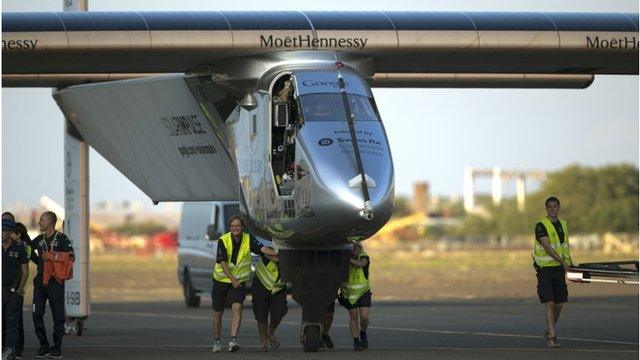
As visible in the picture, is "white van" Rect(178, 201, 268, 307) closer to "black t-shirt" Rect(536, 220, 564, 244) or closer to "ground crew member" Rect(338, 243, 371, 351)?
"ground crew member" Rect(338, 243, 371, 351)

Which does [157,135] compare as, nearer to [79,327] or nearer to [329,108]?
[79,327]

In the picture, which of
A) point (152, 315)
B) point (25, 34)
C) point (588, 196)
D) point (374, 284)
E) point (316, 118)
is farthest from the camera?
point (588, 196)

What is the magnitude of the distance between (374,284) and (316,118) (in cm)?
3959

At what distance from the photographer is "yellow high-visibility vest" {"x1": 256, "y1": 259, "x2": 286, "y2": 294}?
2072cm

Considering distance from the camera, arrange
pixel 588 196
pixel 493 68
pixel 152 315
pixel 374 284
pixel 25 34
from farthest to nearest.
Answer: pixel 588 196 → pixel 374 284 → pixel 152 315 → pixel 493 68 → pixel 25 34

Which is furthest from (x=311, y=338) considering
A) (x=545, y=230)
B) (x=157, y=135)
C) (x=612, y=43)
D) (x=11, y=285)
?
(x=157, y=135)

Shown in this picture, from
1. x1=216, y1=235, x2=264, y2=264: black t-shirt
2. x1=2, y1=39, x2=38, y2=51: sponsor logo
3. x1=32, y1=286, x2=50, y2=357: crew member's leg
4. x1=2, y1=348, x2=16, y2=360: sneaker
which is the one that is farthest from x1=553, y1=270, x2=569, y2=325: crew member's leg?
x1=2, y1=39, x2=38, y2=51: sponsor logo

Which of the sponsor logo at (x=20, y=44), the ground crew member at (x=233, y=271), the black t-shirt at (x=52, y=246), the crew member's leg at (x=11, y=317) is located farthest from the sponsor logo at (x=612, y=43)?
the crew member's leg at (x=11, y=317)

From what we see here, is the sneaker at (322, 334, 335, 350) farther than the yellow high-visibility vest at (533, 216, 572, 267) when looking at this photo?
Yes

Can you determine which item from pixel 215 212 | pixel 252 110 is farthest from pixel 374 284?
pixel 252 110

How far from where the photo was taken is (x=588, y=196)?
156 metres

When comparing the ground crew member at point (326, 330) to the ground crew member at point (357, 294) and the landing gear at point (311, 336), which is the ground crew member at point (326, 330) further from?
the landing gear at point (311, 336)

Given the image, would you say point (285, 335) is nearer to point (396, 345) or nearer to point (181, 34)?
point (396, 345)

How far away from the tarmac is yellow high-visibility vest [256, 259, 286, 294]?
89cm
